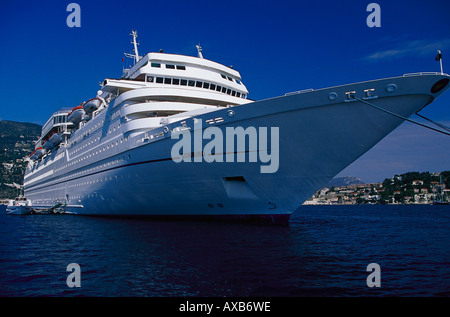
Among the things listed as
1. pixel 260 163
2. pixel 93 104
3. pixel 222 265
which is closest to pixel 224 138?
pixel 260 163

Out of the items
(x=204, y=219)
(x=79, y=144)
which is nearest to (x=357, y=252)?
(x=204, y=219)

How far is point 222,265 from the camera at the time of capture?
28.5 feet

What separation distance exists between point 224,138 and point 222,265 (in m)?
7.17

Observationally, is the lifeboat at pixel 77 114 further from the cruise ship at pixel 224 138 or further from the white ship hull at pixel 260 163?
the white ship hull at pixel 260 163

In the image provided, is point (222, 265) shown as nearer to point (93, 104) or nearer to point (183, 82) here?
point (183, 82)

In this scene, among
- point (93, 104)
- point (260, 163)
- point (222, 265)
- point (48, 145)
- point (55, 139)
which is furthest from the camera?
point (48, 145)

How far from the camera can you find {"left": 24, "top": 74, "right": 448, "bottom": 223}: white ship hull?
1229cm

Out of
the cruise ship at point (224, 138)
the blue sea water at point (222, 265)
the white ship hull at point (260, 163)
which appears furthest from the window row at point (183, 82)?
the blue sea water at point (222, 265)

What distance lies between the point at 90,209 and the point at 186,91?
13604 millimetres

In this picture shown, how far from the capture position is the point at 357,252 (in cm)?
1101

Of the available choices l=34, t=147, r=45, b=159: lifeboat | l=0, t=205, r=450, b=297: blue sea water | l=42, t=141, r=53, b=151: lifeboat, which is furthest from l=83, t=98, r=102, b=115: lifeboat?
l=34, t=147, r=45, b=159: lifeboat

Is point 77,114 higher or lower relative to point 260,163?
higher
